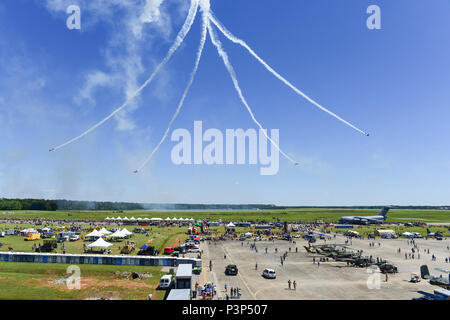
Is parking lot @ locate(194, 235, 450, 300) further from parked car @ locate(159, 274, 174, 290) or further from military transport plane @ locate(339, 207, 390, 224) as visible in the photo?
military transport plane @ locate(339, 207, 390, 224)

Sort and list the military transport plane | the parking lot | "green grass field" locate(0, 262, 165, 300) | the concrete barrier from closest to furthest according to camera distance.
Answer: "green grass field" locate(0, 262, 165, 300) → the parking lot → the concrete barrier → the military transport plane

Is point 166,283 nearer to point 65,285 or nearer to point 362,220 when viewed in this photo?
point 65,285

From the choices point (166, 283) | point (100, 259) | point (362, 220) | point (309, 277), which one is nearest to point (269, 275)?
point (309, 277)

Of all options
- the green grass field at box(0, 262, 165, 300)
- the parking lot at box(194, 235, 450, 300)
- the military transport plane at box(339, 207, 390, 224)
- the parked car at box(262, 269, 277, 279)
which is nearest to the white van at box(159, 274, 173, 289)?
the green grass field at box(0, 262, 165, 300)

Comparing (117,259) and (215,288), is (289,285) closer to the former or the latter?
(215,288)
